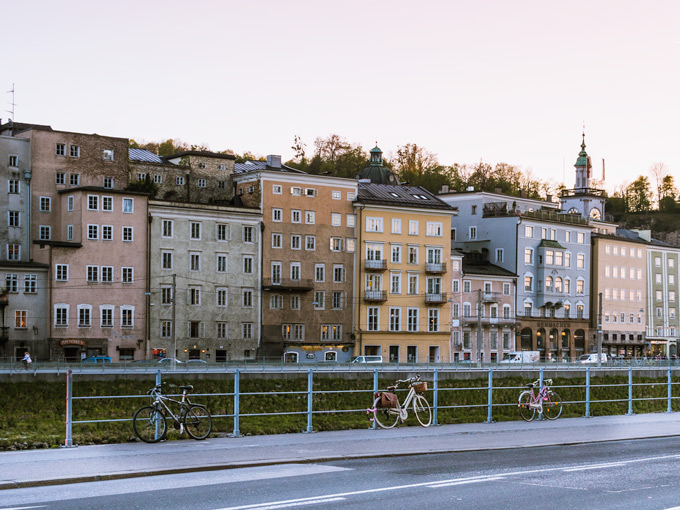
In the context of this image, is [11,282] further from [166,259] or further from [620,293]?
[620,293]

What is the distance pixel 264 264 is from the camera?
96312mm

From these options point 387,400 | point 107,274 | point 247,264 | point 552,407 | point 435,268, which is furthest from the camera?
point 435,268

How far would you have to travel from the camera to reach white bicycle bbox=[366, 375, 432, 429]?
25219mm

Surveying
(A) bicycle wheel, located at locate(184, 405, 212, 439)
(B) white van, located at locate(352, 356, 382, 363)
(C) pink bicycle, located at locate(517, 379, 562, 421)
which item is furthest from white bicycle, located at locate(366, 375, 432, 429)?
(B) white van, located at locate(352, 356, 382, 363)

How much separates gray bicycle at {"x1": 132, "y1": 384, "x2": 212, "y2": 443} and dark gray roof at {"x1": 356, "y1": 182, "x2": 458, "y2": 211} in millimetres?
81400

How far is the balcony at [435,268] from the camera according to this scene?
4213 inches

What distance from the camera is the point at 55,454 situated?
62.3 ft

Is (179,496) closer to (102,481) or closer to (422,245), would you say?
(102,481)

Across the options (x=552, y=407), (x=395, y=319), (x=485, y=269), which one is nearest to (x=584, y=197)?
(x=485, y=269)

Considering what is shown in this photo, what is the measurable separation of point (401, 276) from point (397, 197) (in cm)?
834

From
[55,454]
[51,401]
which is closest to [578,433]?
[55,454]

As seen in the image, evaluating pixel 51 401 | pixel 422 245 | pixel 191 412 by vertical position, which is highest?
pixel 422 245

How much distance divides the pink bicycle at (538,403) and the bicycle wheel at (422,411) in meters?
3.15

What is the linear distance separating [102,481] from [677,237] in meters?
162
